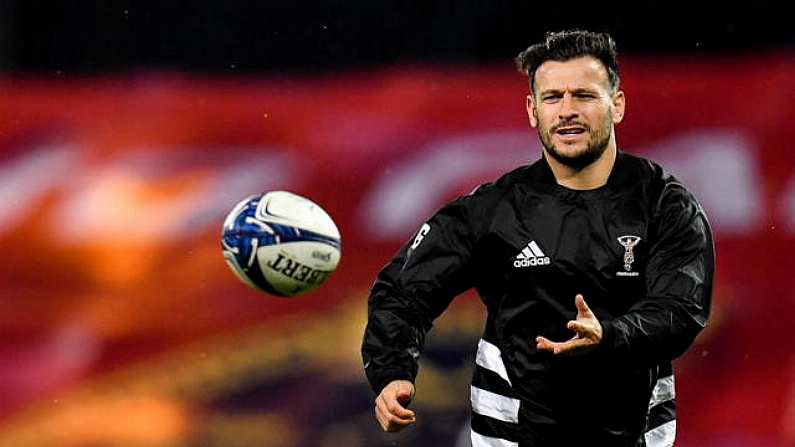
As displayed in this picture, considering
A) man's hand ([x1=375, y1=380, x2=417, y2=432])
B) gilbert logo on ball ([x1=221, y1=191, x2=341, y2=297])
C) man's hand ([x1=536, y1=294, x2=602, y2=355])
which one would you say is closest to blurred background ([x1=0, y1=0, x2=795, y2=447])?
gilbert logo on ball ([x1=221, y1=191, x2=341, y2=297])

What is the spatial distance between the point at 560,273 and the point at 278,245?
91cm

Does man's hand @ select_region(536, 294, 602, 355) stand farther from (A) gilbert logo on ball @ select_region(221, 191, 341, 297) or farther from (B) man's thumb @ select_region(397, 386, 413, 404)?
(A) gilbert logo on ball @ select_region(221, 191, 341, 297)

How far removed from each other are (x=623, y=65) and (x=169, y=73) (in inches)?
71.6

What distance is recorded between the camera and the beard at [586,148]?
3031mm

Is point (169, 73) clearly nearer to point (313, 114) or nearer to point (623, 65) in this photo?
point (313, 114)

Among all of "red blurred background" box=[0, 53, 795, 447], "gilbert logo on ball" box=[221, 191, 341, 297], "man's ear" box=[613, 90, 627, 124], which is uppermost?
"man's ear" box=[613, 90, 627, 124]

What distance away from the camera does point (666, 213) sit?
3.00m

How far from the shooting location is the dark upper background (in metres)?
5.09

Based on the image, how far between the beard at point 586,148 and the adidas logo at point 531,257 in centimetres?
20

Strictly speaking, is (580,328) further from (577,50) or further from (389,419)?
(577,50)

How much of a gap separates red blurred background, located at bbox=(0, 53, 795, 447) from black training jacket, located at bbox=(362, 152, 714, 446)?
1.95m

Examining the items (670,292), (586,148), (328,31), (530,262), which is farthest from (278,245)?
(328,31)

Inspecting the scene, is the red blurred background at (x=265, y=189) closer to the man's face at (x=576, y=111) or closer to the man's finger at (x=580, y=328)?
the man's face at (x=576, y=111)

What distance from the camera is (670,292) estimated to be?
285 centimetres
